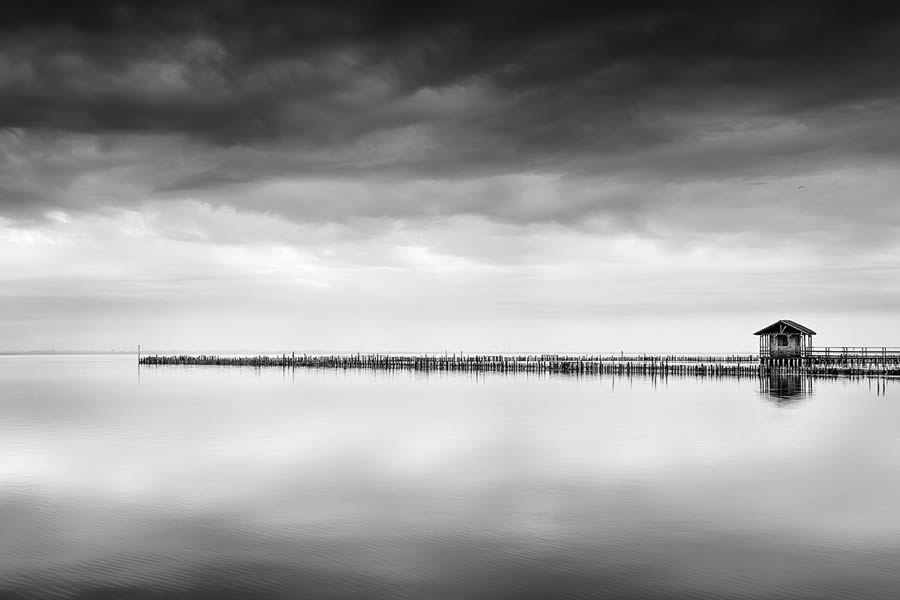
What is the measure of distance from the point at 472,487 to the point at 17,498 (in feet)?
39.6

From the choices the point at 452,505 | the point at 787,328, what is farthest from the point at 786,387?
the point at 452,505

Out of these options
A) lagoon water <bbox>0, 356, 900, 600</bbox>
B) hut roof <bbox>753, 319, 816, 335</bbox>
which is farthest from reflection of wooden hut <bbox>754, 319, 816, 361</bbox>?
lagoon water <bbox>0, 356, 900, 600</bbox>

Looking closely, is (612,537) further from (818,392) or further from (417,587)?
(818,392)

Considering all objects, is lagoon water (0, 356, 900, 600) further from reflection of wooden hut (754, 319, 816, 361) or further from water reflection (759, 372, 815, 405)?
reflection of wooden hut (754, 319, 816, 361)

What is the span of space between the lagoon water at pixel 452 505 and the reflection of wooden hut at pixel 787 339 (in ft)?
103

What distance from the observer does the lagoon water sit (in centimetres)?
1224

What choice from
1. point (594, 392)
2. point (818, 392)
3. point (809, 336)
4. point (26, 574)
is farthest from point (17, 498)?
point (809, 336)

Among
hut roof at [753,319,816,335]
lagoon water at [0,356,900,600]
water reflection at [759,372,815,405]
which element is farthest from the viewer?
hut roof at [753,319,816,335]

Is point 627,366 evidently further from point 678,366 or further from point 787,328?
point 787,328

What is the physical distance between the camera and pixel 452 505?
58.4 ft

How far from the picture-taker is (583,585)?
1196 centimetres

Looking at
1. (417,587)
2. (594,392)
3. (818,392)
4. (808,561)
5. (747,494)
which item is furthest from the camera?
(594,392)

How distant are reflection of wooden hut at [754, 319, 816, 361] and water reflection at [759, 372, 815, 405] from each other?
80.3 inches

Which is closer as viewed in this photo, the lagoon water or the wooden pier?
the lagoon water
